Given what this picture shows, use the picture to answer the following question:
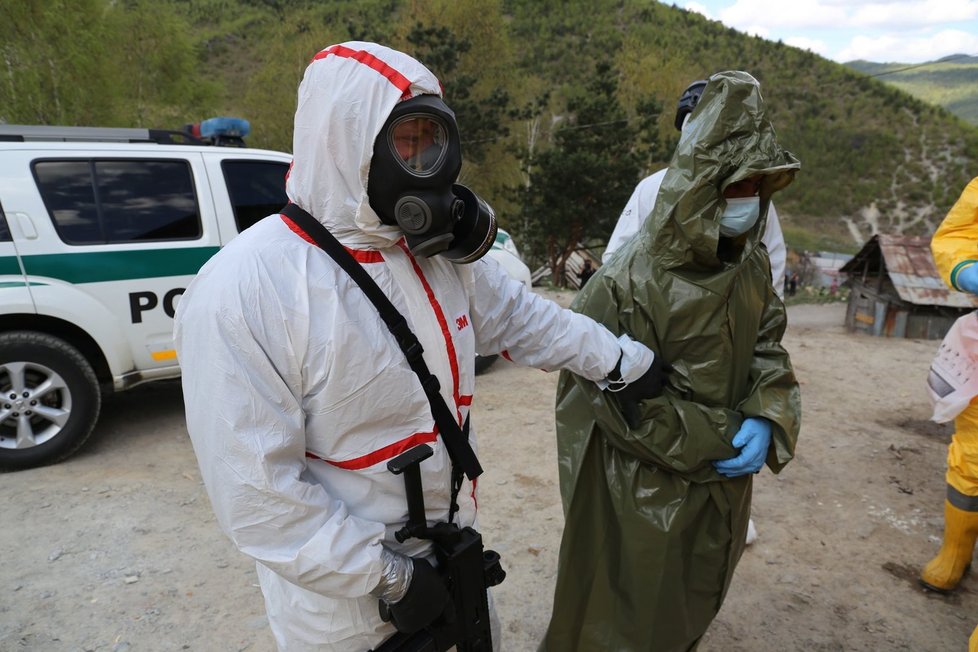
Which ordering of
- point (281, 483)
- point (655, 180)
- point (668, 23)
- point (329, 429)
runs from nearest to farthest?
point (281, 483) < point (329, 429) < point (655, 180) < point (668, 23)

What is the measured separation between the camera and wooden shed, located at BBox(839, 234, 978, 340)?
9.49 metres

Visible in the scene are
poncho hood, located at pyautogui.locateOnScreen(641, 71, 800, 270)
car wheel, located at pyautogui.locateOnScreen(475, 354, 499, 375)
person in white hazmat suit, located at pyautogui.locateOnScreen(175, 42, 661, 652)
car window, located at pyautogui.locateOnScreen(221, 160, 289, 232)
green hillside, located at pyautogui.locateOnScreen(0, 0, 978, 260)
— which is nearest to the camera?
person in white hazmat suit, located at pyautogui.locateOnScreen(175, 42, 661, 652)

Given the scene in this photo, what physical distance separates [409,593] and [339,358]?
0.53m

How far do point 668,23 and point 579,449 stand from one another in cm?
7401

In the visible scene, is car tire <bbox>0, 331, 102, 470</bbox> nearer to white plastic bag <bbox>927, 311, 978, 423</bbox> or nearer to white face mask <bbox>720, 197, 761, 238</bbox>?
white face mask <bbox>720, 197, 761, 238</bbox>

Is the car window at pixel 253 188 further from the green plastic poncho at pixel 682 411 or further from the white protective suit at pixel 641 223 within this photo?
the green plastic poncho at pixel 682 411

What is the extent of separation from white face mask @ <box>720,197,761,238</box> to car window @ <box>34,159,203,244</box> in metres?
3.77

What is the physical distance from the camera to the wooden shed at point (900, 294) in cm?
949

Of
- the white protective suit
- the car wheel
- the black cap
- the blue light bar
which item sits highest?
the black cap

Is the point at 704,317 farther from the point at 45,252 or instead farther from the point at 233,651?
the point at 45,252

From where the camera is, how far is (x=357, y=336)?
121 centimetres

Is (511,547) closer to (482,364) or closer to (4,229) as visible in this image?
(482,364)

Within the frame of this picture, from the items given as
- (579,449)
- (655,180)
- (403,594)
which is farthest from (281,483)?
(655,180)

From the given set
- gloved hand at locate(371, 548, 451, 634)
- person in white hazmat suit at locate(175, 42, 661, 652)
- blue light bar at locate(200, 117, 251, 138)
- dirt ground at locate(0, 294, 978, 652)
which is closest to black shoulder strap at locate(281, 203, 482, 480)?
person in white hazmat suit at locate(175, 42, 661, 652)
